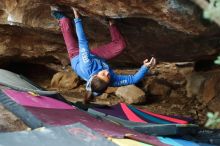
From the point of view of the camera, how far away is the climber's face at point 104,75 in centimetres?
430

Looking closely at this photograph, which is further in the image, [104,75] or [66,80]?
[66,80]

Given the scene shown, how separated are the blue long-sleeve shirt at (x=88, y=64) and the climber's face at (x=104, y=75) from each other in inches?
3.4

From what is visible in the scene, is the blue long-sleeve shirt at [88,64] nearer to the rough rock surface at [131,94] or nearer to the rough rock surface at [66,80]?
the rough rock surface at [131,94]

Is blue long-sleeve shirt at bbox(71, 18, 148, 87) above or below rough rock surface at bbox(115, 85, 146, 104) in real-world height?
above

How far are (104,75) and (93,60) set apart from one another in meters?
0.23

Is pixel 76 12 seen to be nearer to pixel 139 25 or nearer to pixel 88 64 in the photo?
pixel 88 64

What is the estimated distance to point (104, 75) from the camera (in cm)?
432

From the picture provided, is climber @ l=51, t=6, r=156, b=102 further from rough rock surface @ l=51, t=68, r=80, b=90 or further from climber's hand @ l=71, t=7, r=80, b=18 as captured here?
rough rock surface @ l=51, t=68, r=80, b=90

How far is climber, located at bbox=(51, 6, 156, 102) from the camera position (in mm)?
4285

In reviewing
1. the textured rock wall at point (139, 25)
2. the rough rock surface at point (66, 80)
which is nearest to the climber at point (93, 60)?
the textured rock wall at point (139, 25)

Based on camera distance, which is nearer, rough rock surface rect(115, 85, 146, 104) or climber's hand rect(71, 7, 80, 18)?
climber's hand rect(71, 7, 80, 18)

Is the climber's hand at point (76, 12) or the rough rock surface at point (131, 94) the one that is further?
the rough rock surface at point (131, 94)

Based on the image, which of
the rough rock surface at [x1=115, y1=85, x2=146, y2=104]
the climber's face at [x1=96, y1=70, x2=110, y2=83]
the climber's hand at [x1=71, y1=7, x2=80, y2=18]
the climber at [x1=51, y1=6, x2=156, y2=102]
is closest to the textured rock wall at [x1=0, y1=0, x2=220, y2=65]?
the climber's hand at [x1=71, y1=7, x2=80, y2=18]

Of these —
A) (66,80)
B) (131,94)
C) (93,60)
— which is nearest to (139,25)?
(93,60)
